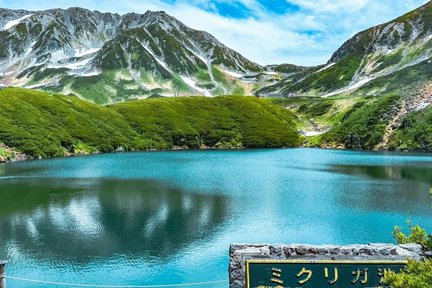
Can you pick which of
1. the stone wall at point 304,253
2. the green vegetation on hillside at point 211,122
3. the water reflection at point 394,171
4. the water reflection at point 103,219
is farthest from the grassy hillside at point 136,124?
the stone wall at point 304,253

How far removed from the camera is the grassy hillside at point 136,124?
112500 millimetres

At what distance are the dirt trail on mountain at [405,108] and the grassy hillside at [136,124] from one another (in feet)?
106

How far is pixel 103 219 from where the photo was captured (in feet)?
123

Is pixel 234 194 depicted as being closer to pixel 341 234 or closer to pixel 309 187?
pixel 309 187

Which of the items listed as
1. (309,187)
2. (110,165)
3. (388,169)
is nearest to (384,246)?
(309,187)

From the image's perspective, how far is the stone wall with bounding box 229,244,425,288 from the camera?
11.1m

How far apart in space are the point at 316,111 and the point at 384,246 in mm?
184944

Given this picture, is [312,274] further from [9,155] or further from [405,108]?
[405,108]

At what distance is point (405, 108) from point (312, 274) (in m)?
134

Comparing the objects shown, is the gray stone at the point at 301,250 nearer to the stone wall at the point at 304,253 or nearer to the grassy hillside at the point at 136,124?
the stone wall at the point at 304,253

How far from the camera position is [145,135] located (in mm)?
142250

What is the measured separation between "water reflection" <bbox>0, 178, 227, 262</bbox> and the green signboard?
59.0ft

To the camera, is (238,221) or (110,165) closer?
(238,221)

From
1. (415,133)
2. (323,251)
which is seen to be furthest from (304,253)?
(415,133)
